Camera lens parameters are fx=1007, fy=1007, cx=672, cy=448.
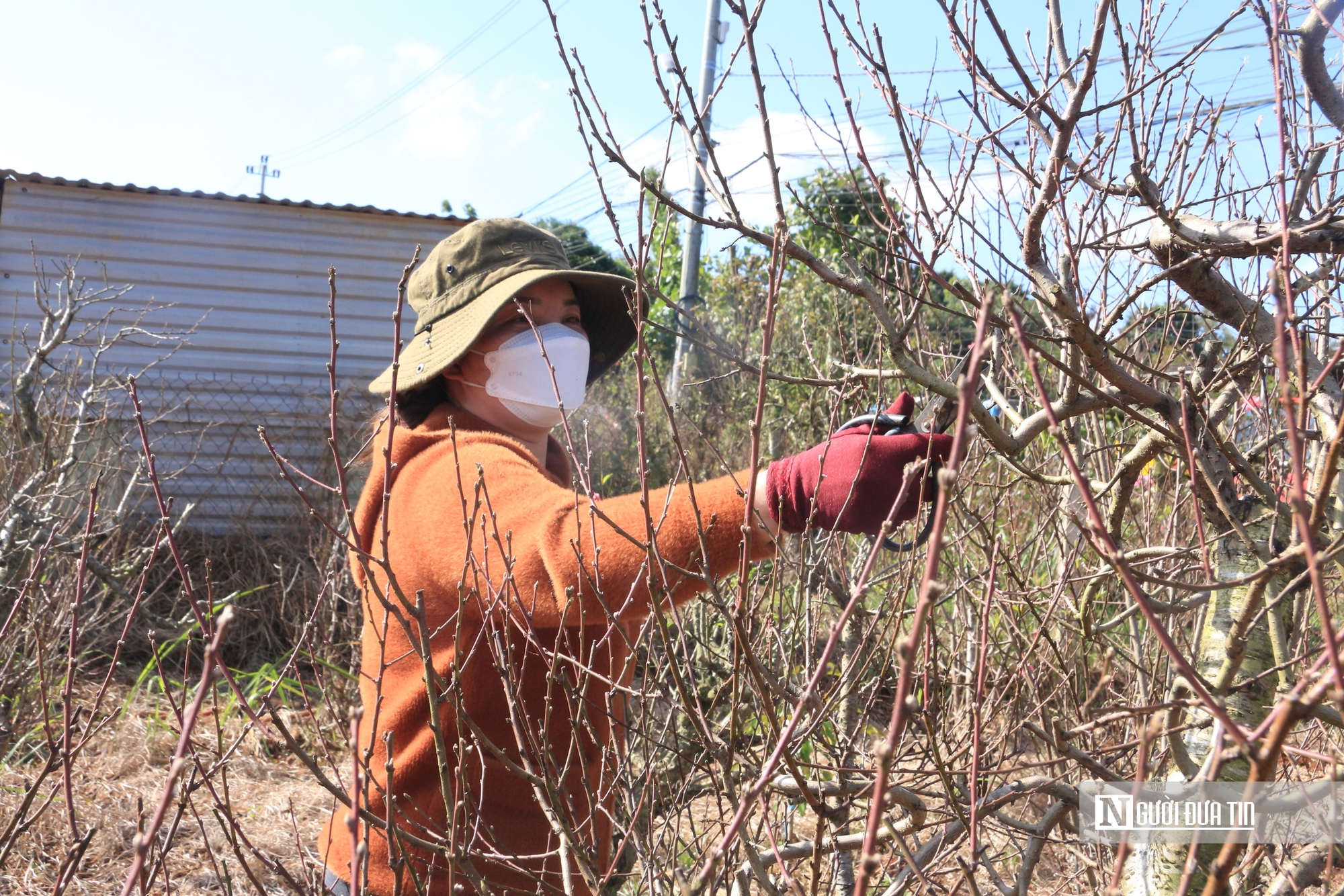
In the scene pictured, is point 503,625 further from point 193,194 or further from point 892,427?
point 193,194

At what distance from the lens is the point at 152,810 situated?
397 centimetres

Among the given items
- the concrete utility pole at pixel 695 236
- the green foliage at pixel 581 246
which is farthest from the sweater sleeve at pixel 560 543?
the green foliage at pixel 581 246

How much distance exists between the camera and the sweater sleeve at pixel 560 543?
1496mm

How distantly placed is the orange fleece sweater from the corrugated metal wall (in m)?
5.46

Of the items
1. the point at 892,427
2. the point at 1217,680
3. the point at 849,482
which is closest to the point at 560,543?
the point at 849,482

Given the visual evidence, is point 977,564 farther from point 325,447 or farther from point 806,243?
point 806,243

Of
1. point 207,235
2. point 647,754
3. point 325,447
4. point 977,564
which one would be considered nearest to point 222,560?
point 325,447

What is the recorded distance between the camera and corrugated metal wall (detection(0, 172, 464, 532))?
716 cm

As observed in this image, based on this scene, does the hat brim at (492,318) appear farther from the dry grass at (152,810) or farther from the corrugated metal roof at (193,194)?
the corrugated metal roof at (193,194)

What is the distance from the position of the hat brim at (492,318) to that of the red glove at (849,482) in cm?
53

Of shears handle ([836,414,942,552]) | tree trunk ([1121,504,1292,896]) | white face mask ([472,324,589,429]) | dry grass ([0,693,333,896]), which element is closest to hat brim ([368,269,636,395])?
white face mask ([472,324,589,429])

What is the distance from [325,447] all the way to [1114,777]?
663cm

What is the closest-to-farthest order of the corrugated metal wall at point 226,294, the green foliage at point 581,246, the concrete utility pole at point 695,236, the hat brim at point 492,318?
the hat brim at point 492,318
the corrugated metal wall at point 226,294
the concrete utility pole at point 695,236
the green foliage at point 581,246

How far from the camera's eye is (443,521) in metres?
1.71
